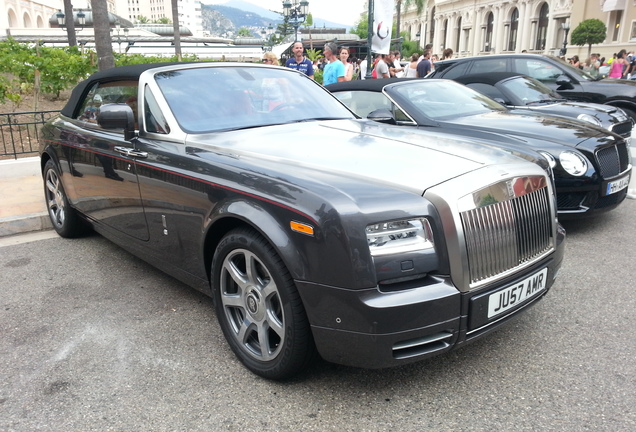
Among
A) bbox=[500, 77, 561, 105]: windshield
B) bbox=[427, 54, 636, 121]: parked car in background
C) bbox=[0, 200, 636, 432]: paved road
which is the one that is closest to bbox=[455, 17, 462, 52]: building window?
bbox=[427, 54, 636, 121]: parked car in background

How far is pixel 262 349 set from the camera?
2770 mm

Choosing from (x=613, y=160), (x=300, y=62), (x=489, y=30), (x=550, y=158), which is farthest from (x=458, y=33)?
(x=550, y=158)

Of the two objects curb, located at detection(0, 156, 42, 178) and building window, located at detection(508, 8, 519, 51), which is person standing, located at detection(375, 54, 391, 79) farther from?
building window, located at detection(508, 8, 519, 51)

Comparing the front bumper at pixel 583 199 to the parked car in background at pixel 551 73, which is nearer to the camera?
→ the front bumper at pixel 583 199

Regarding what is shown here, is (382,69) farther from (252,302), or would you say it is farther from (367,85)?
(252,302)

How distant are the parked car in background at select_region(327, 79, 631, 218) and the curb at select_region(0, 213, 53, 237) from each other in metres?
3.70

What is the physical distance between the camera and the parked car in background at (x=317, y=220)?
230 centimetres

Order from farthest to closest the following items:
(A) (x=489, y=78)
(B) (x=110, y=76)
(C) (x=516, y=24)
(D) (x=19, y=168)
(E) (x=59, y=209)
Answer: (C) (x=516, y=24) < (D) (x=19, y=168) < (A) (x=489, y=78) < (E) (x=59, y=209) < (B) (x=110, y=76)

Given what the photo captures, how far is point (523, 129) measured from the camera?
5539 millimetres

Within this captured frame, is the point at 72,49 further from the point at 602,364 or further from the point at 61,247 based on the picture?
the point at 602,364

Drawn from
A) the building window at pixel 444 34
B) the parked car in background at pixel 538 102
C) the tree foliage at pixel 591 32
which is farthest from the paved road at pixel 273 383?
the building window at pixel 444 34

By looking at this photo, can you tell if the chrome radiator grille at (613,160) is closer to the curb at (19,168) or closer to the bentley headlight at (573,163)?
the bentley headlight at (573,163)

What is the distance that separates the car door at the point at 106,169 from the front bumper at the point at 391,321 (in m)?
1.79

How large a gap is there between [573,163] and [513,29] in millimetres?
72936
